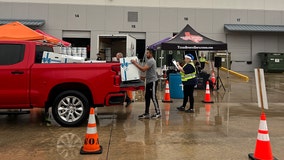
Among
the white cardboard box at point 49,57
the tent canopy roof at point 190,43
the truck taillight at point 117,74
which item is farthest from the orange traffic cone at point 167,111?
the tent canopy roof at point 190,43

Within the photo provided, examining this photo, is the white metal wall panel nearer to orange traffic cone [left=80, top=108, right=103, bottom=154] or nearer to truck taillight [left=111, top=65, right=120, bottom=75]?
truck taillight [left=111, top=65, right=120, bottom=75]

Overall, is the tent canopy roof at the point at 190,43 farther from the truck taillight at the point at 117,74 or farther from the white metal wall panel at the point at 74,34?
the white metal wall panel at the point at 74,34

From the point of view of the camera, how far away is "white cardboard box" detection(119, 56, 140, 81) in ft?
25.8

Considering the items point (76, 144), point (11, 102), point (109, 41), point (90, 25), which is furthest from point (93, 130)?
point (90, 25)

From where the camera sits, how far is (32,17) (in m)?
28.6

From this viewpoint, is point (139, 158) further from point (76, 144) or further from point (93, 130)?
point (76, 144)

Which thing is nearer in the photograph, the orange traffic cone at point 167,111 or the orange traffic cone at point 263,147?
the orange traffic cone at point 263,147

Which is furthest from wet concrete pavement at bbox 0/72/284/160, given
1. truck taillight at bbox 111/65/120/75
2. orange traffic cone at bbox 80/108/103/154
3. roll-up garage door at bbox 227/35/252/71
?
roll-up garage door at bbox 227/35/252/71

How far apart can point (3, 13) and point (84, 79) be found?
24141 mm

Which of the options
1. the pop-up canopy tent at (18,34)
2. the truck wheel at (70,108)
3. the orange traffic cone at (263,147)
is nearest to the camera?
the orange traffic cone at (263,147)

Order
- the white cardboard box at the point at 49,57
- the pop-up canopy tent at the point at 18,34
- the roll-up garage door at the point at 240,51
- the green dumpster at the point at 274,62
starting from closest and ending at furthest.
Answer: the white cardboard box at the point at 49,57
the pop-up canopy tent at the point at 18,34
the green dumpster at the point at 274,62
the roll-up garage door at the point at 240,51

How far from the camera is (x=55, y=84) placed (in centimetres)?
736

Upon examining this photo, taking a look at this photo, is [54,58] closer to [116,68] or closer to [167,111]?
[116,68]

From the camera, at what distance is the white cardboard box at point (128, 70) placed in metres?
7.87
